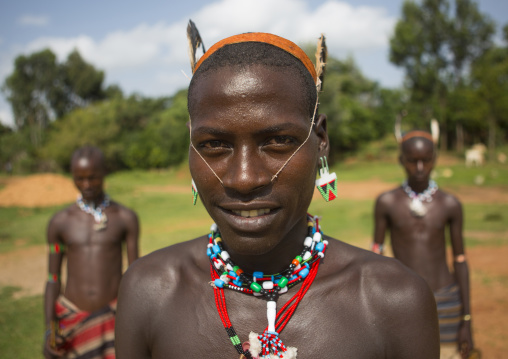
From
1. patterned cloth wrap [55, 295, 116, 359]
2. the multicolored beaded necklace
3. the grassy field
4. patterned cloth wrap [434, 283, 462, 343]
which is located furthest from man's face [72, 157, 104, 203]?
patterned cloth wrap [434, 283, 462, 343]

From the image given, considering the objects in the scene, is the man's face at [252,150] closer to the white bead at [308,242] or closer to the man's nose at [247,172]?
the man's nose at [247,172]

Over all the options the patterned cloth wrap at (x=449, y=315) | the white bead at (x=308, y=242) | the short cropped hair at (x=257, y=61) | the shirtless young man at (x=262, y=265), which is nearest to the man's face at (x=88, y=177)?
the shirtless young man at (x=262, y=265)

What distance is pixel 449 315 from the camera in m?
3.90

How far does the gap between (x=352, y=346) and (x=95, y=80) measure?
167 ft

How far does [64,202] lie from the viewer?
18938mm

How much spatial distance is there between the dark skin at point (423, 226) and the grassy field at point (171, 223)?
15.0ft

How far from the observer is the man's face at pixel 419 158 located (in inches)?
173

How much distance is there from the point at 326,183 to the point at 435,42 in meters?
36.9

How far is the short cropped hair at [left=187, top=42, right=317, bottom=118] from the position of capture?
154 centimetres

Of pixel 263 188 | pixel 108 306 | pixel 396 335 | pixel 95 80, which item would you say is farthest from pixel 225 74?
pixel 95 80

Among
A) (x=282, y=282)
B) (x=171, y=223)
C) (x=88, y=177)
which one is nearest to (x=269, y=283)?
(x=282, y=282)

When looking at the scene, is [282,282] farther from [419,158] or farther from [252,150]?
[419,158]

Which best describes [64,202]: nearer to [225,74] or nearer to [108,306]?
[108,306]

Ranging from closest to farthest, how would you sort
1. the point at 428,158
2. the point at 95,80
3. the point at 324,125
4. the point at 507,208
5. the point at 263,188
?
the point at 263,188, the point at 324,125, the point at 428,158, the point at 507,208, the point at 95,80
